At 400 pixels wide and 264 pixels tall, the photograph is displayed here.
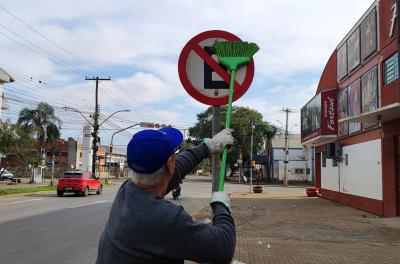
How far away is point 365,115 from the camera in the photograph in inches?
671

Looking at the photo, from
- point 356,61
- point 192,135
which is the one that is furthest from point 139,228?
point 192,135

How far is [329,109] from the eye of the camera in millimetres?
25500

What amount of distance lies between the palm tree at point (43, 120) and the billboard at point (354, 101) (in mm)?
39761

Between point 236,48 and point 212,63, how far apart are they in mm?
646

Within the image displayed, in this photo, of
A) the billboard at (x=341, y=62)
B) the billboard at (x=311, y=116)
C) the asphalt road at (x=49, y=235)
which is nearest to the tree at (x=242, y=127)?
the billboard at (x=311, y=116)

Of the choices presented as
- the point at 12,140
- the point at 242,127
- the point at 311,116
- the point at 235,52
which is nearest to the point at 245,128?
the point at 242,127

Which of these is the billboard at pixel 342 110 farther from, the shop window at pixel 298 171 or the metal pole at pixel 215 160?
the shop window at pixel 298 171

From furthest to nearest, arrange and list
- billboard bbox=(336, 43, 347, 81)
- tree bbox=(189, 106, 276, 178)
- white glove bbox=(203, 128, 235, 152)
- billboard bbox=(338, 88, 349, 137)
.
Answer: tree bbox=(189, 106, 276, 178) → billboard bbox=(336, 43, 347, 81) → billboard bbox=(338, 88, 349, 137) → white glove bbox=(203, 128, 235, 152)

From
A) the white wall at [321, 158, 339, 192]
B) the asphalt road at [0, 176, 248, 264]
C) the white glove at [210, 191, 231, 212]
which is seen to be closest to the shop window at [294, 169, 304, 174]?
the white wall at [321, 158, 339, 192]

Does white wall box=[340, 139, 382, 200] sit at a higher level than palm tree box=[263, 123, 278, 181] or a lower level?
lower

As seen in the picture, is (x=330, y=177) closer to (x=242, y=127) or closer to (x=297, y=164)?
(x=297, y=164)

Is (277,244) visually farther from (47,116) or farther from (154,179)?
(47,116)

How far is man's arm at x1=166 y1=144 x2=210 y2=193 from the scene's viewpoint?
312 centimetres

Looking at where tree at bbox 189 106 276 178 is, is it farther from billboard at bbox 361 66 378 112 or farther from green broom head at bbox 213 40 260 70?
green broom head at bbox 213 40 260 70
